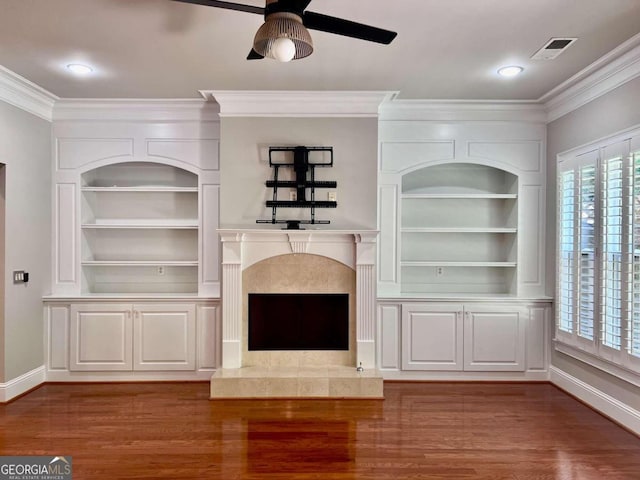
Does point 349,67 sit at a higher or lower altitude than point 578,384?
higher

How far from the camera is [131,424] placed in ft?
11.5

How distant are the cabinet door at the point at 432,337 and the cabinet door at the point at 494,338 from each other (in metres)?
0.10

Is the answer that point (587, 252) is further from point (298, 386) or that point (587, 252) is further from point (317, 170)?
point (298, 386)

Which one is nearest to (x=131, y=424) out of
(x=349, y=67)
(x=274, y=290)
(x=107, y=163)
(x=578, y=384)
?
(x=274, y=290)

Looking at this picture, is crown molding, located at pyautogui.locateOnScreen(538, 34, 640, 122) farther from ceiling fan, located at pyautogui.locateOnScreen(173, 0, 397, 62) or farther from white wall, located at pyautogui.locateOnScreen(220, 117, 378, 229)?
ceiling fan, located at pyautogui.locateOnScreen(173, 0, 397, 62)

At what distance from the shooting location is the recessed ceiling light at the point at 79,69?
11.9 feet

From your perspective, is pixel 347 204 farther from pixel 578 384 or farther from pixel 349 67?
pixel 578 384

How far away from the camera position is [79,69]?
3693 millimetres

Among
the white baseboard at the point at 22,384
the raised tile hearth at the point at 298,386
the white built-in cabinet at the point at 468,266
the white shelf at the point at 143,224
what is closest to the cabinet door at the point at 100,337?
the white baseboard at the point at 22,384

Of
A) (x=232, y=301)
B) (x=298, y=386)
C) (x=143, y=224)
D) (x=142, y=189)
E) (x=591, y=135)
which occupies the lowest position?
(x=298, y=386)

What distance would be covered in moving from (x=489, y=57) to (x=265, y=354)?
10.8ft

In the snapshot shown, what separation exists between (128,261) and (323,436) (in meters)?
2.90

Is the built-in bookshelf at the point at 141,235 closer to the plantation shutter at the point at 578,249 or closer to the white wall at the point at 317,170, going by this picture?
the white wall at the point at 317,170

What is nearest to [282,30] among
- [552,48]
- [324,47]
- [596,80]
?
[324,47]
